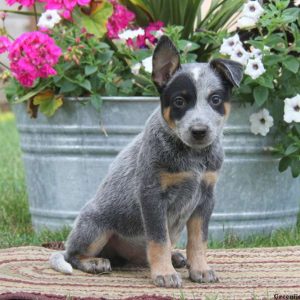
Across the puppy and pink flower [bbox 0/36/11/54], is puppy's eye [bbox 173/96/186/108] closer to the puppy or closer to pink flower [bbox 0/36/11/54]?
the puppy

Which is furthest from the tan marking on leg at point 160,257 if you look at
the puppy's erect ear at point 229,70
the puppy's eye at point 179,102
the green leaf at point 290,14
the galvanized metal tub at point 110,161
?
the green leaf at point 290,14

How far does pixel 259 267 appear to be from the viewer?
3.49 meters

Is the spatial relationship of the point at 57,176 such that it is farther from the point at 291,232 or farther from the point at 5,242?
the point at 291,232

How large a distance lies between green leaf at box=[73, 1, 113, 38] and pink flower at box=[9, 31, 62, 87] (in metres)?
0.28

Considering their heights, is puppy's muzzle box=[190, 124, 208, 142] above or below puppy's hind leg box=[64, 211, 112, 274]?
above

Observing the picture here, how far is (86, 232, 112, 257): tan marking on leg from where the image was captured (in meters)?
3.31

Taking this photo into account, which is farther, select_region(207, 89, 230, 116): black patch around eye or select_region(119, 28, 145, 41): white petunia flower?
select_region(119, 28, 145, 41): white petunia flower

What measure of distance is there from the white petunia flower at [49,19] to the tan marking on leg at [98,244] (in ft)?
4.71

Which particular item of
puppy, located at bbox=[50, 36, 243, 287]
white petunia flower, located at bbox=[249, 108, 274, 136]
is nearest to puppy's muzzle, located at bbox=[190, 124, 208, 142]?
puppy, located at bbox=[50, 36, 243, 287]

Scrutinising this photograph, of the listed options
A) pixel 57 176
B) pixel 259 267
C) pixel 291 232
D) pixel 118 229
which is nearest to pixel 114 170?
pixel 118 229

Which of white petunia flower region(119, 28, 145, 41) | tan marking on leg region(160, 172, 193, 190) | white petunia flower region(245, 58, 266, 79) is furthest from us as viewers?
white petunia flower region(119, 28, 145, 41)

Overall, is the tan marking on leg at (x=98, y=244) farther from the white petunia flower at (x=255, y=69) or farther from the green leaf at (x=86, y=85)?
the white petunia flower at (x=255, y=69)

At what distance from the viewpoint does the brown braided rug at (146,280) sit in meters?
A: 2.86

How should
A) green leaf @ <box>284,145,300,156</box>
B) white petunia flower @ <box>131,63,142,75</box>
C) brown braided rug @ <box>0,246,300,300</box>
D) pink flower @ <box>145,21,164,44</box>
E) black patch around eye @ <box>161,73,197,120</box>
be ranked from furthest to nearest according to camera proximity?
pink flower @ <box>145,21,164,44</box>, white petunia flower @ <box>131,63,142,75</box>, green leaf @ <box>284,145,300,156</box>, black patch around eye @ <box>161,73,197,120</box>, brown braided rug @ <box>0,246,300,300</box>
